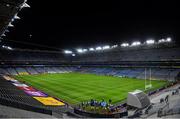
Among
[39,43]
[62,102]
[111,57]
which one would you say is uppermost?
[39,43]

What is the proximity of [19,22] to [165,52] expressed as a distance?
44.7 m

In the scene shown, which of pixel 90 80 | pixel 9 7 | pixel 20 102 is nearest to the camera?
pixel 9 7

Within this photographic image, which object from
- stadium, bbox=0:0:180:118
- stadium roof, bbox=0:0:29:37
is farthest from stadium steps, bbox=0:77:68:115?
stadium roof, bbox=0:0:29:37

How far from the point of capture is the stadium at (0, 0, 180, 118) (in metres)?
21.4

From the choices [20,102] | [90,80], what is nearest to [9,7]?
[20,102]

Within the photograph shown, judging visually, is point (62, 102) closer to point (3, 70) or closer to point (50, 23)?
point (50, 23)

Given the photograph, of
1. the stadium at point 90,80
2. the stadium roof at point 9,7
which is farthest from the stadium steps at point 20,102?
the stadium roof at point 9,7

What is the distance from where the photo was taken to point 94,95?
34.3 m

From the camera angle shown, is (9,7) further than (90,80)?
No

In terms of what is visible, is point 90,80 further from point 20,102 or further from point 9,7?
point 9,7

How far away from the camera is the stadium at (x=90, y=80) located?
70.3ft

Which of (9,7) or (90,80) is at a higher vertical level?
(9,7)

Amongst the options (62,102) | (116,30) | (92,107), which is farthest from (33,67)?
(92,107)

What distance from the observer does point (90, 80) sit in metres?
54.3
